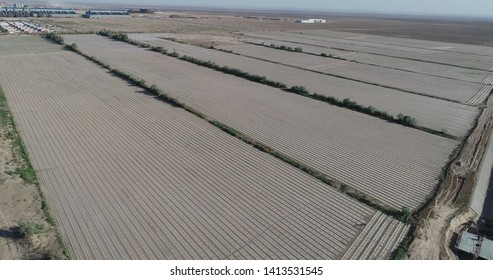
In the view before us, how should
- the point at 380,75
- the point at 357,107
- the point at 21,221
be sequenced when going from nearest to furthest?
the point at 21,221 < the point at 357,107 < the point at 380,75

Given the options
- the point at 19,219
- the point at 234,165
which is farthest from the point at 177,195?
the point at 19,219

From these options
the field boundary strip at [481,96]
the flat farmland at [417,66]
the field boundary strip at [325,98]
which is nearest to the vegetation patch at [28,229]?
the field boundary strip at [325,98]

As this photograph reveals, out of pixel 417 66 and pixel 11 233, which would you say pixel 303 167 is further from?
pixel 417 66

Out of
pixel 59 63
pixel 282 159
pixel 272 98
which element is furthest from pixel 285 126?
pixel 59 63

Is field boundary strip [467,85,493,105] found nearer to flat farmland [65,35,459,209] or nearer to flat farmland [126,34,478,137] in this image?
flat farmland [126,34,478,137]

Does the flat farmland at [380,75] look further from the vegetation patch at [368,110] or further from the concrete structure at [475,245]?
the concrete structure at [475,245]

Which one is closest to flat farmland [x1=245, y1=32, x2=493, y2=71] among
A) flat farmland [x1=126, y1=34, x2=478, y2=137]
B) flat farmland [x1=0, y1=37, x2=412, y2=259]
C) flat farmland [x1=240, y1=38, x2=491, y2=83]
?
flat farmland [x1=240, y1=38, x2=491, y2=83]
